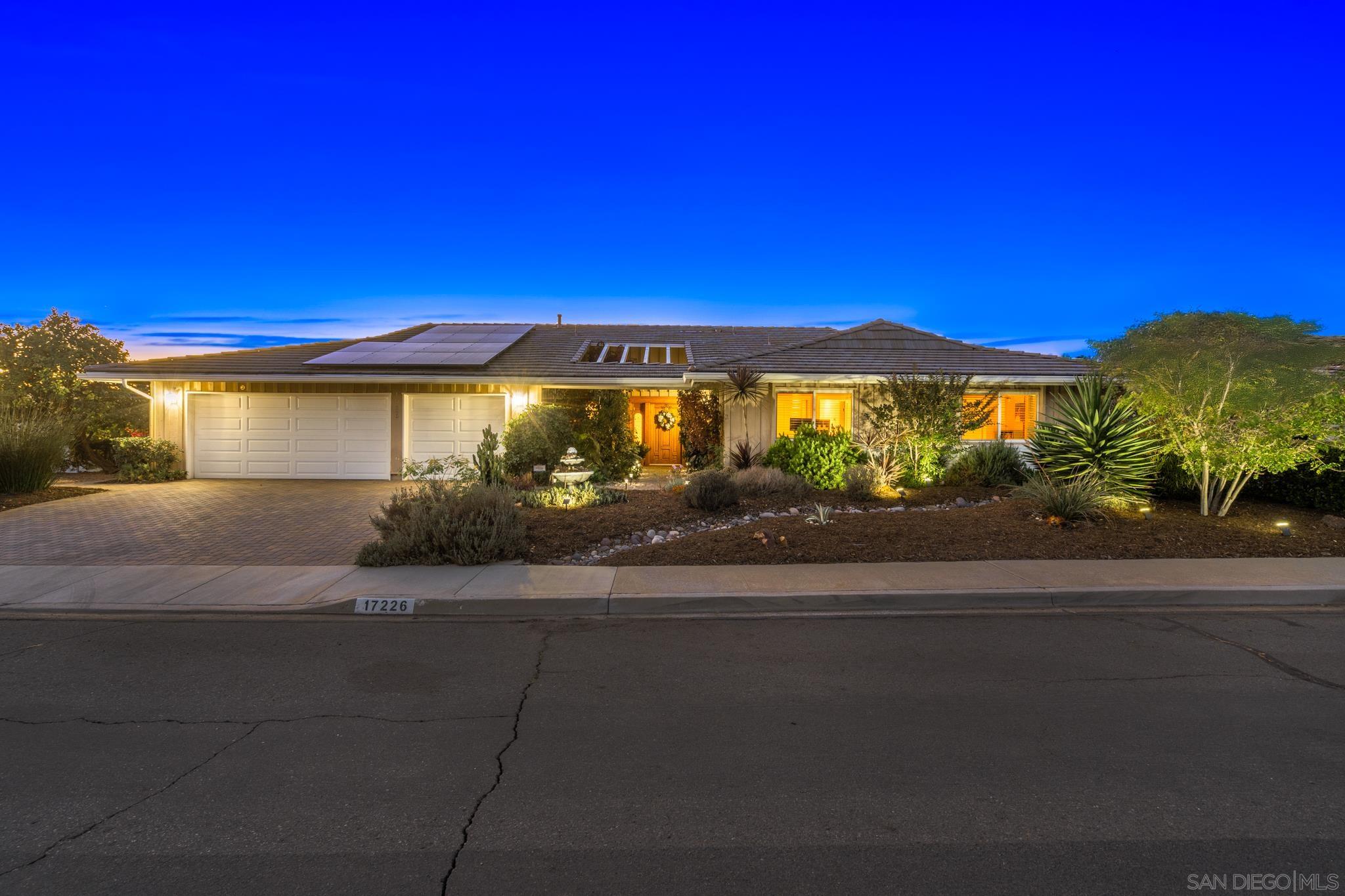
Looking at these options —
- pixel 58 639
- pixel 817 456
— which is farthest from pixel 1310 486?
pixel 58 639

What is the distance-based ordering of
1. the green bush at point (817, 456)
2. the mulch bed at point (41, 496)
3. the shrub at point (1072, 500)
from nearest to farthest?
the shrub at point (1072, 500)
the mulch bed at point (41, 496)
the green bush at point (817, 456)

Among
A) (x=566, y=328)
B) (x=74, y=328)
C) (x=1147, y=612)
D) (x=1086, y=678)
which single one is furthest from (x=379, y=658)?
(x=74, y=328)

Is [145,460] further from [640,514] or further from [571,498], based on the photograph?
[640,514]

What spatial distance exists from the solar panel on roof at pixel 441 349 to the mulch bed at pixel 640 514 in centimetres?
719

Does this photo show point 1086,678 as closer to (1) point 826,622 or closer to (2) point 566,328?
(1) point 826,622

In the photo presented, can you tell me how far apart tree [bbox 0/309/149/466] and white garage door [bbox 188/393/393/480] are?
8.91ft

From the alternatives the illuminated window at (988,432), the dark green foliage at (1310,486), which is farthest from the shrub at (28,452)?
the dark green foliage at (1310,486)

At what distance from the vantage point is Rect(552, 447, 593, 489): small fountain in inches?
576

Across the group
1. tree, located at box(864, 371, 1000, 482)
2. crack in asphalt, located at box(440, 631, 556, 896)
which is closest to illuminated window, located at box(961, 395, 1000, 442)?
tree, located at box(864, 371, 1000, 482)

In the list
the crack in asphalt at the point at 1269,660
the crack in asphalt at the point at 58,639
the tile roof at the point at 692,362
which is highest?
the tile roof at the point at 692,362

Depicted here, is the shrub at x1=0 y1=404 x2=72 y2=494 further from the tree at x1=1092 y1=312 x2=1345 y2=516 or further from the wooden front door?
the tree at x1=1092 y1=312 x2=1345 y2=516

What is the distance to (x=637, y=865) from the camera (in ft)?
10.1

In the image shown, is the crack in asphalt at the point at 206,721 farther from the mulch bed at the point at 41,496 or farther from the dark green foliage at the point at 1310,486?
the dark green foliage at the point at 1310,486

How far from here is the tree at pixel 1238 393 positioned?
34.2 feet
